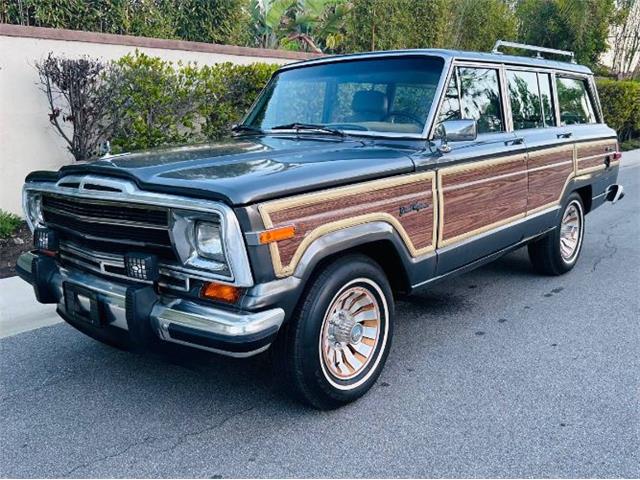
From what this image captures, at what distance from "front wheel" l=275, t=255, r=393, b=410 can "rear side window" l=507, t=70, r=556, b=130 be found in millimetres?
2176

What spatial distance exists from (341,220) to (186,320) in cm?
92

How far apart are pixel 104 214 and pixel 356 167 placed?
1330mm

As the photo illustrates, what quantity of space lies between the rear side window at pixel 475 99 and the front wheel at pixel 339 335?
1316mm

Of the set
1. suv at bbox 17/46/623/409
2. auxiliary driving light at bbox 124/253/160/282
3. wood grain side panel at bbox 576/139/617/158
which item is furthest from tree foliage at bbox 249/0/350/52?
auxiliary driving light at bbox 124/253/160/282

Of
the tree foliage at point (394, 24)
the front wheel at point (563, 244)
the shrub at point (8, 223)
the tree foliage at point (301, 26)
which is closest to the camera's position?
the front wheel at point (563, 244)

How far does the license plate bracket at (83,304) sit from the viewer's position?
300 centimetres

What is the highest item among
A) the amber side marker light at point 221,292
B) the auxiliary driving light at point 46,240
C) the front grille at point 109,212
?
the front grille at point 109,212

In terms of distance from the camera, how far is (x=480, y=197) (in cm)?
417

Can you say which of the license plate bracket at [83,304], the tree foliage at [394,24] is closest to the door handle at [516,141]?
the license plate bracket at [83,304]

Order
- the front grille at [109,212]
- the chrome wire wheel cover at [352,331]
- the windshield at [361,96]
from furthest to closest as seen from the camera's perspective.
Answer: the windshield at [361,96] → the chrome wire wheel cover at [352,331] → the front grille at [109,212]

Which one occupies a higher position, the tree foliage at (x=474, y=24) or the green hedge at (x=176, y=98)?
the tree foliage at (x=474, y=24)

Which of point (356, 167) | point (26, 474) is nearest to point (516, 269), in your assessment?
point (356, 167)

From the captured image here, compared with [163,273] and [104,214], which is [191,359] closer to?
[163,273]

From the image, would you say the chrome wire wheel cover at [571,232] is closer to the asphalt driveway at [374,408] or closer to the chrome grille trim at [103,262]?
the asphalt driveway at [374,408]
